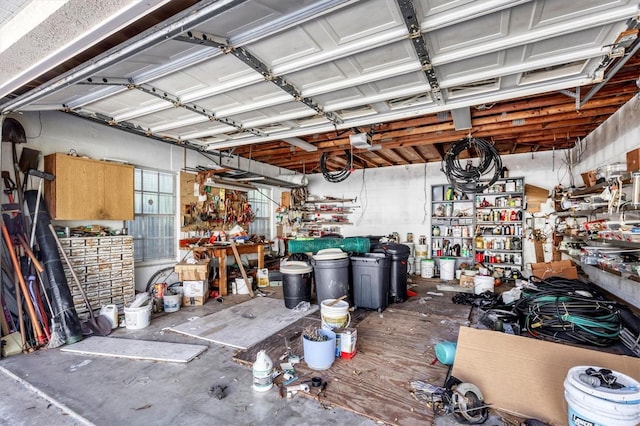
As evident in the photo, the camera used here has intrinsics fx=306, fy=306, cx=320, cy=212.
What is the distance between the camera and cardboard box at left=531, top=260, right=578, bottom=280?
5.08 meters

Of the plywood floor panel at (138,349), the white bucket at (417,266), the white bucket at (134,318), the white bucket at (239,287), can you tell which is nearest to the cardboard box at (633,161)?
the plywood floor panel at (138,349)

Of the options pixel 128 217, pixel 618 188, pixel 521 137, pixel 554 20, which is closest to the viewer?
pixel 554 20

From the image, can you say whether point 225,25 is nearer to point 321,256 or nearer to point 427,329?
point 321,256

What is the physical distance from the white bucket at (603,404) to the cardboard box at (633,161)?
2200 mm

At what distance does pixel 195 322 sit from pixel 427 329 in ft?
9.61

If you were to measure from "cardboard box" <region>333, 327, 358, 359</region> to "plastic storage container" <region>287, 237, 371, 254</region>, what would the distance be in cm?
190

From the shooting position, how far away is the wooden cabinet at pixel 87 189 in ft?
12.6

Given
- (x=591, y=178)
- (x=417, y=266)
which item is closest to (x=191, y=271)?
(x=417, y=266)

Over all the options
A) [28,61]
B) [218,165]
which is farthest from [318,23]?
[218,165]

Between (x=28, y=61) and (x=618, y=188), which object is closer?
(x=28, y=61)

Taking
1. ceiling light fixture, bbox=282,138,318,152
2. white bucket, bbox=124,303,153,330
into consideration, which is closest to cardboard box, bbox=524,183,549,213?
ceiling light fixture, bbox=282,138,318,152

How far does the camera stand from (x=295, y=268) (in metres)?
4.53

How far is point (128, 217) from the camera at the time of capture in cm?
465

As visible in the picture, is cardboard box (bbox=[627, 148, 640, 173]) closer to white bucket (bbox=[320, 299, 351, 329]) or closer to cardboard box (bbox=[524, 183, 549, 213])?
white bucket (bbox=[320, 299, 351, 329])
